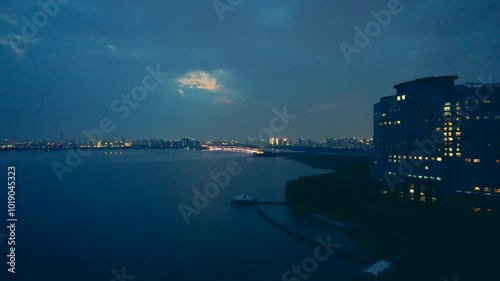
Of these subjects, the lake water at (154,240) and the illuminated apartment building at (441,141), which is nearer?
the lake water at (154,240)

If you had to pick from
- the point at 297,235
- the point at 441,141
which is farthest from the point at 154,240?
the point at 441,141

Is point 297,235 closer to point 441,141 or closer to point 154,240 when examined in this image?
point 154,240

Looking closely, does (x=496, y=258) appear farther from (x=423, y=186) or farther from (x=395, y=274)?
(x=423, y=186)

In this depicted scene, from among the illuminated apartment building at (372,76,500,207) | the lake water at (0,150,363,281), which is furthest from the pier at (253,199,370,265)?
the illuminated apartment building at (372,76,500,207)

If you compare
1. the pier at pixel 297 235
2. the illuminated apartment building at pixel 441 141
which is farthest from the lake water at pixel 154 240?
the illuminated apartment building at pixel 441 141

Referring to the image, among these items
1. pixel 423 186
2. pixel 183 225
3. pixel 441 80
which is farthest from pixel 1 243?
pixel 441 80

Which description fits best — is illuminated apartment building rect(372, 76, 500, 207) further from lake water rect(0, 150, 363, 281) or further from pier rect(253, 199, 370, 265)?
pier rect(253, 199, 370, 265)

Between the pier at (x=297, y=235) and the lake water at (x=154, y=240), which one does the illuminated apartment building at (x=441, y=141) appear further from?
the pier at (x=297, y=235)

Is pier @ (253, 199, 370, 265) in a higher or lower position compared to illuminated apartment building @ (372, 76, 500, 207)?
lower
